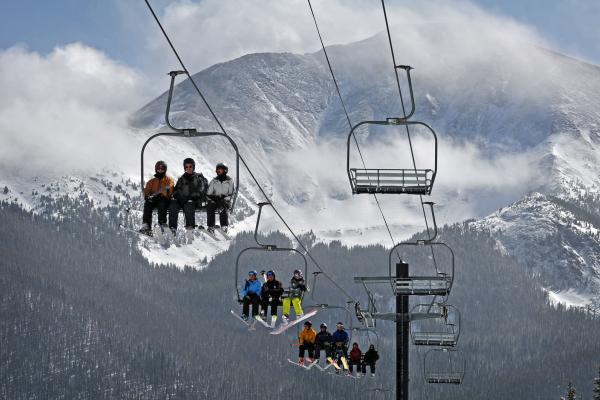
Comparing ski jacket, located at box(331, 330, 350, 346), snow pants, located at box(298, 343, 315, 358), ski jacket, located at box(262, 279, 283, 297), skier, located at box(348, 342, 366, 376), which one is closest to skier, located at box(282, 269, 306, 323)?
ski jacket, located at box(262, 279, 283, 297)

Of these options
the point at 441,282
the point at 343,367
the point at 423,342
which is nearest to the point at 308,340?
the point at 343,367

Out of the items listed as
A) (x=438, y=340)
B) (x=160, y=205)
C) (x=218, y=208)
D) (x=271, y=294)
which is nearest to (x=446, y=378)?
(x=438, y=340)

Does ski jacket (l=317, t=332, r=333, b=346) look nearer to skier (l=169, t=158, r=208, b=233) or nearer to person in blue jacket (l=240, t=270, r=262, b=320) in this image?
person in blue jacket (l=240, t=270, r=262, b=320)

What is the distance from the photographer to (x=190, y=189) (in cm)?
3153

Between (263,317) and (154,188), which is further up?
(154,188)

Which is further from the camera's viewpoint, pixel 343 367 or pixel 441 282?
pixel 343 367

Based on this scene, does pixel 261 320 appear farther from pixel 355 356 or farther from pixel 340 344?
pixel 355 356

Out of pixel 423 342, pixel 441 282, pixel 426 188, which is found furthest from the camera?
pixel 423 342

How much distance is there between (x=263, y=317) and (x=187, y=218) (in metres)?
10.4

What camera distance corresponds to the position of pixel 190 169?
3150cm

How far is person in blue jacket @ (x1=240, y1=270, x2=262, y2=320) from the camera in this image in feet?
135

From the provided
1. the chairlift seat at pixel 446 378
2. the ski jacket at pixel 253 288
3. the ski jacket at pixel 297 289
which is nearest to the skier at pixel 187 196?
the ski jacket at pixel 253 288

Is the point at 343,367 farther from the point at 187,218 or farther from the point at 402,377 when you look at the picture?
the point at 187,218

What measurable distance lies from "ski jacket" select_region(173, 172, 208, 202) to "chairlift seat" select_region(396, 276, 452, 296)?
9475 millimetres
